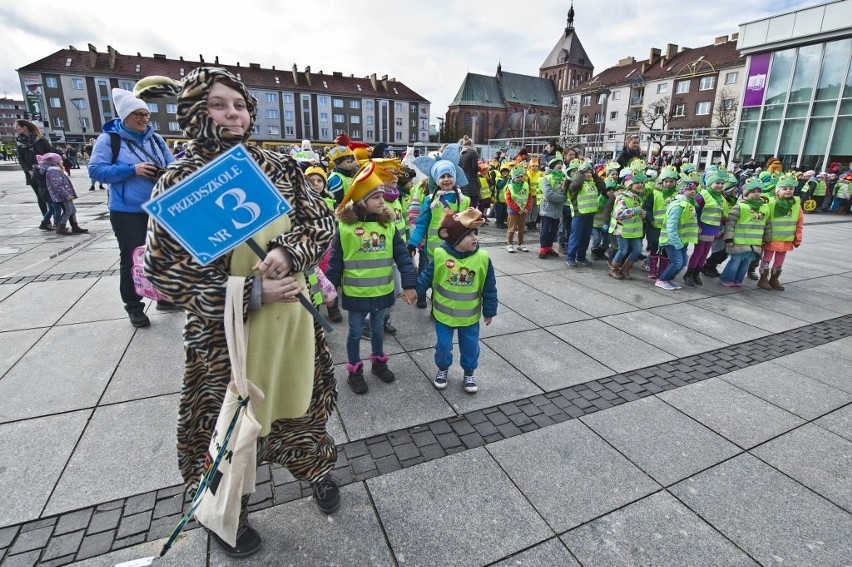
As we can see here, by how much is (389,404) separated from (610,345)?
2.50 meters

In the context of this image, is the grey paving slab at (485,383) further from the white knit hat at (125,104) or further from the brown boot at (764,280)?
the brown boot at (764,280)

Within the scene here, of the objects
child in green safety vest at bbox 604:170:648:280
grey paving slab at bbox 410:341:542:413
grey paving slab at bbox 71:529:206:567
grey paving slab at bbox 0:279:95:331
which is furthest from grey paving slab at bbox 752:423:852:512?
grey paving slab at bbox 0:279:95:331

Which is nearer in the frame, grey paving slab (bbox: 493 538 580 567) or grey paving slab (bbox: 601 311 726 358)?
grey paving slab (bbox: 493 538 580 567)

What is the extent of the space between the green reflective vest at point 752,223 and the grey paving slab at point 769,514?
4.82 m

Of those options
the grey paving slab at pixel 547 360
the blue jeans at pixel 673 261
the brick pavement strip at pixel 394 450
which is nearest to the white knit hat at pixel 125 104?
the brick pavement strip at pixel 394 450

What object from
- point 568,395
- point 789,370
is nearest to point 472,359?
point 568,395

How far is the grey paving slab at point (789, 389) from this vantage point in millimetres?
3496

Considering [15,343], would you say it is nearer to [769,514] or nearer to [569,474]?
[569,474]

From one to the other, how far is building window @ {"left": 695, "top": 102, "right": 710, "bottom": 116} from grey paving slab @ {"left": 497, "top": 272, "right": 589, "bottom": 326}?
57056 millimetres

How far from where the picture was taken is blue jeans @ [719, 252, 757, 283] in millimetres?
6692

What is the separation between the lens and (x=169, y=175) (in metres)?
1.66

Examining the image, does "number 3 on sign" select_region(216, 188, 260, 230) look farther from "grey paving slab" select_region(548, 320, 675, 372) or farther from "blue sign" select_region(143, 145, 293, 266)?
"grey paving slab" select_region(548, 320, 675, 372)

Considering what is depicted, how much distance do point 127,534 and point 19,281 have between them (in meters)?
5.54

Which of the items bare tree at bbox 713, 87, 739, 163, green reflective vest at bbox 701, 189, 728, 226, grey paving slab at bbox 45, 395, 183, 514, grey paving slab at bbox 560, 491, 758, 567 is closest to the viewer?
grey paving slab at bbox 560, 491, 758, 567
